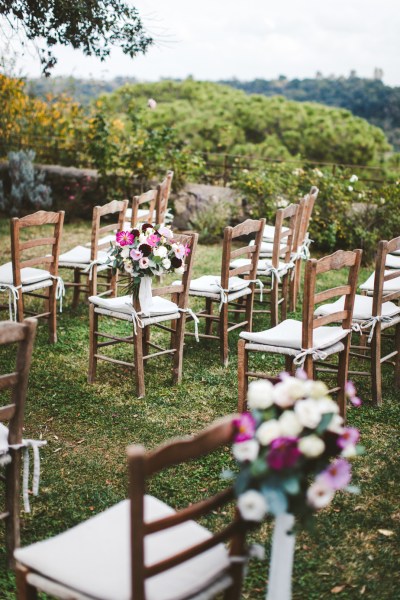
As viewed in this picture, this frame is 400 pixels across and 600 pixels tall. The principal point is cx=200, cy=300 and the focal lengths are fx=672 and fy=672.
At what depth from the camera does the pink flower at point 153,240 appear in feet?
15.3

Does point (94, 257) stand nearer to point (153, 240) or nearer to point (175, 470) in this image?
point (153, 240)

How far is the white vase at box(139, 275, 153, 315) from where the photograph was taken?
4.71 metres

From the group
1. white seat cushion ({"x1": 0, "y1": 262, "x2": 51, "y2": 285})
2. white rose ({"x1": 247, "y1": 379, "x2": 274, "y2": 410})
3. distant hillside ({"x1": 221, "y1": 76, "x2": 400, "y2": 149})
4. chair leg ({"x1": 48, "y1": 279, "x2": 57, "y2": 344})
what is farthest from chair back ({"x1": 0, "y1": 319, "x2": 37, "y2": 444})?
distant hillside ({"x1": 221, "y1": 76, "x2": 400, "y2": 149})

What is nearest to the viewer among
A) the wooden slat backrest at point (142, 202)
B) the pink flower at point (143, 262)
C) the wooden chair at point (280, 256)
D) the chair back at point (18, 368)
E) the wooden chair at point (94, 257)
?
the chair back at point (18, 368)

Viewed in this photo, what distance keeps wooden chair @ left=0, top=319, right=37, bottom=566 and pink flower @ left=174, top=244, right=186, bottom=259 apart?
212cm

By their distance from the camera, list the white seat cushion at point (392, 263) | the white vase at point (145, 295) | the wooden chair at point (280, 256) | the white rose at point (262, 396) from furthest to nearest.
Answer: the white seat cushion at point (392, 263) → the wooden chair at point (280, 256) → the white vase at point (145, 295) → the white rose at point (262, 396)

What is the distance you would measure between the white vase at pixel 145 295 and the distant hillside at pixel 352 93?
21682 millimetres

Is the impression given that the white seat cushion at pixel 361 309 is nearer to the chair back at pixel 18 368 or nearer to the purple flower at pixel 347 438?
the chair back at pixel 18 368

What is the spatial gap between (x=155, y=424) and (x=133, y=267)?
3.57 feet

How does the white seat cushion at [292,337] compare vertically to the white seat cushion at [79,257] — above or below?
below

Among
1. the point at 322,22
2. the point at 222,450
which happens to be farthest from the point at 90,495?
the point at 322,22

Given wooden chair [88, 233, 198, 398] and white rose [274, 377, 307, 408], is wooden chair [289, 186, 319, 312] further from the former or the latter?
white rose [274, 377, 307, 408]

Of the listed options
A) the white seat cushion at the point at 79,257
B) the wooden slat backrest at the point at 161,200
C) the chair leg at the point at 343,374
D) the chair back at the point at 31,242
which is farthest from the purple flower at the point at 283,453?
the wooden slat backrest at the point at 161,200

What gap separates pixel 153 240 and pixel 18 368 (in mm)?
2262
